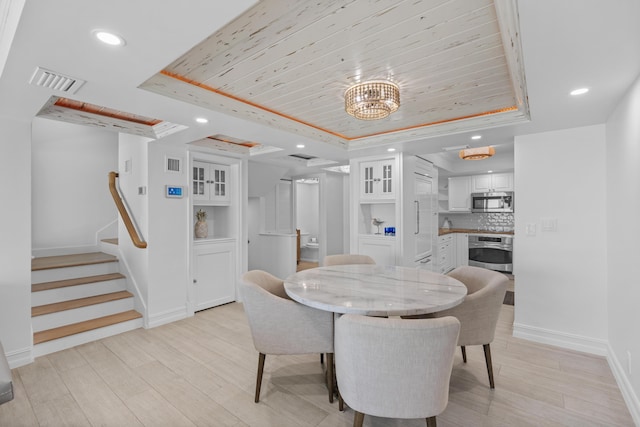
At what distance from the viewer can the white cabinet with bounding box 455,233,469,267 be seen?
619cm

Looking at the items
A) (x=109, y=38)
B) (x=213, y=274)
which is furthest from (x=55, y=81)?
(x=213, y=274)

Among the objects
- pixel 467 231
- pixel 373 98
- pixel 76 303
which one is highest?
pixel 373 98

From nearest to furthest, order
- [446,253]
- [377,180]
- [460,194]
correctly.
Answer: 1. [377,180]
2. [446,253]
3. [460,194]

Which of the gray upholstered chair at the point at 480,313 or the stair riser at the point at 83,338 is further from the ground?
the gray upholstered chair at the point at 480,313

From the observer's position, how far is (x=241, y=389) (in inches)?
88.1

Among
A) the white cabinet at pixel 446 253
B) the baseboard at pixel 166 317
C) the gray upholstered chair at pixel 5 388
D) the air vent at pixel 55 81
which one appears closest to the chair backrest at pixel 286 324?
the gray upholstered chair at pixel 5 388

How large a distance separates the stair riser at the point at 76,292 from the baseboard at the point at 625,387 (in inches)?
190

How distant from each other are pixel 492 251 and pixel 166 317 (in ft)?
18.5

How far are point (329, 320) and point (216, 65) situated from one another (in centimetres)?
180

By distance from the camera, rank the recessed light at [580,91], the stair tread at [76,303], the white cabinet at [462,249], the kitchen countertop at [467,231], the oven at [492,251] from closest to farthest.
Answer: the recessed light at [580,91]
the stair tread at [76,303]
the oven at [492,251]
the kitchen countertop at [467,231]
the white cabinet at [462,249]

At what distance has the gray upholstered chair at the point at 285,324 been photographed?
1.98 meters

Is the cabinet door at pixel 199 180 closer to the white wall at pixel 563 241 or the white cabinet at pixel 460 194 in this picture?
the white wall at pixel 563 241

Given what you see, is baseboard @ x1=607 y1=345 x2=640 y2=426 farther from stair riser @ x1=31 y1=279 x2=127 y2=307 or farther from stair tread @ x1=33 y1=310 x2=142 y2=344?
stair riser @ x1=31 y1=279 x2=127 y2=307

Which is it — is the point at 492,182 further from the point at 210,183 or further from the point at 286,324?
the point at 286,324
